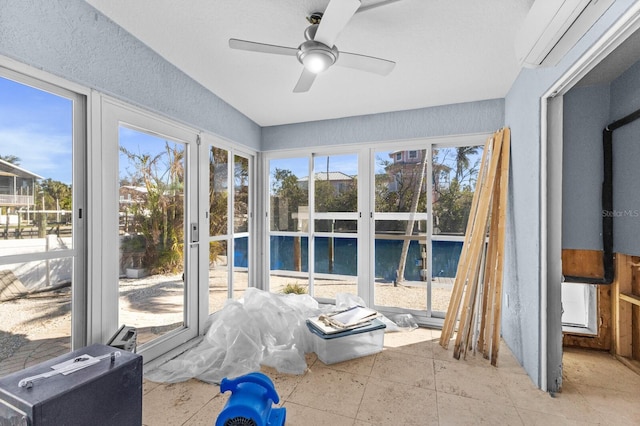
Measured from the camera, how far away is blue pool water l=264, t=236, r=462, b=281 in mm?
3307

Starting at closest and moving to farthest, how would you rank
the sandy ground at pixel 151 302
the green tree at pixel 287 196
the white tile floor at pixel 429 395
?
1. the sandy ground at pixel 151 302
2. the white tile floor at pixel 429 395
3. the green tree at pixel 287 196

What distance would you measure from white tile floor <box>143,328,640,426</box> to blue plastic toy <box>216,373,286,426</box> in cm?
43

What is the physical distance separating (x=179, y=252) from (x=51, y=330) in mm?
1037

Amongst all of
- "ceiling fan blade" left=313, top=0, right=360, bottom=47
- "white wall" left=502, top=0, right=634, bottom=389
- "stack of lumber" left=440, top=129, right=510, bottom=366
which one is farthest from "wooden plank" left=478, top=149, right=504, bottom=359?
"ceiling fan blade" left=313, top=0, right=360, bottom=47

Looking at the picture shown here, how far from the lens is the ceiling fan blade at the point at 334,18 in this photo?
1.38m

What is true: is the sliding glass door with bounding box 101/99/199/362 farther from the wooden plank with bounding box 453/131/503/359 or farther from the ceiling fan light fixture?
the wooden plank with bounding box 453/131/503/359

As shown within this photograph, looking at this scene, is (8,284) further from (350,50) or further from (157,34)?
(350,50)

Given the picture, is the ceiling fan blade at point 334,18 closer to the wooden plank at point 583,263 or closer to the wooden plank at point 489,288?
the wooden plank at point 489,288

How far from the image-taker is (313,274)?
384 cm

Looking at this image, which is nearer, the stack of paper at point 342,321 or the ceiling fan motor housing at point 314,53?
the ceiling fan motor housing at point 314,53

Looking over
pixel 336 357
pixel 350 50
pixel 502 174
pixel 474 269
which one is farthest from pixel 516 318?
pixel 350 50

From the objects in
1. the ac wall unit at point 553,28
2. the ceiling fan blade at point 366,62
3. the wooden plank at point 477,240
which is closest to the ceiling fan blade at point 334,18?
the ceiling fan blade at point 366,62

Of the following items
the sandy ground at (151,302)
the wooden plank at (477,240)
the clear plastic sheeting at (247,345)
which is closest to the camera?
the sandy ground at (151,302)

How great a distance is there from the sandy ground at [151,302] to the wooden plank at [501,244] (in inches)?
31.3
